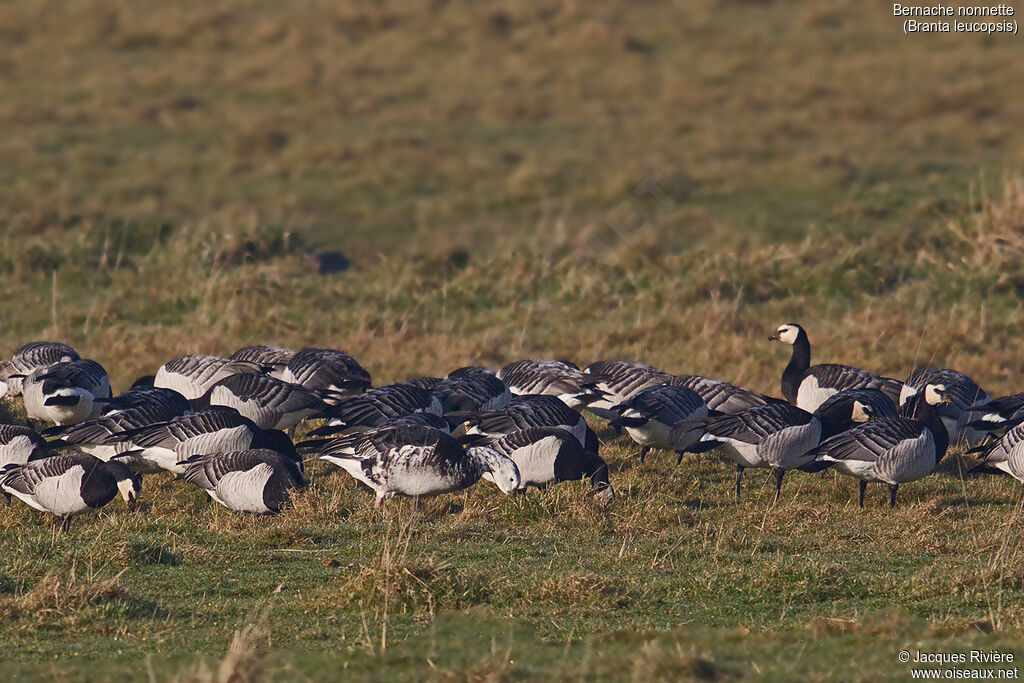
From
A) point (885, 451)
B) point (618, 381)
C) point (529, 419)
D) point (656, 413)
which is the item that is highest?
point (529, 419)

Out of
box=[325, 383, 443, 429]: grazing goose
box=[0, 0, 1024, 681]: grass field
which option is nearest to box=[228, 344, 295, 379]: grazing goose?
box=[0, 0, 1024, 681]: grass field

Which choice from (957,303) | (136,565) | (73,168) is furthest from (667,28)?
(136,565)

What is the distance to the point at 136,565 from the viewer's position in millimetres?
9367

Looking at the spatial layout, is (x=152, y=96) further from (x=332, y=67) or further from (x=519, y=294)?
(x=519, y=294)

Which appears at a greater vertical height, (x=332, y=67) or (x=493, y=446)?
(x=332, y=67)

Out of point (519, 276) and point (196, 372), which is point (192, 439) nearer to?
point (196, 372)

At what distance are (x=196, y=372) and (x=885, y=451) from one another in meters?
7.63

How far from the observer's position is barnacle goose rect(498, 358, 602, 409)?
46.9ft

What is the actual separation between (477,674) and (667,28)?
3391cm

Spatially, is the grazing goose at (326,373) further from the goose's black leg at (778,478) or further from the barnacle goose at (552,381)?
the goose's black leg at (778,478)

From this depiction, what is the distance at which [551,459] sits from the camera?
1166 cm

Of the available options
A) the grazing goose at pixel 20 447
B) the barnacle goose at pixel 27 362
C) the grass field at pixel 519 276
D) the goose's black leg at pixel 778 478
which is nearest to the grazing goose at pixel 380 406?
the grass field at pixel 519 276

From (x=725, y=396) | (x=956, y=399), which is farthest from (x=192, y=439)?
(x=956, y=399)

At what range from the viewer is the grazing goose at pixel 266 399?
531 inches
